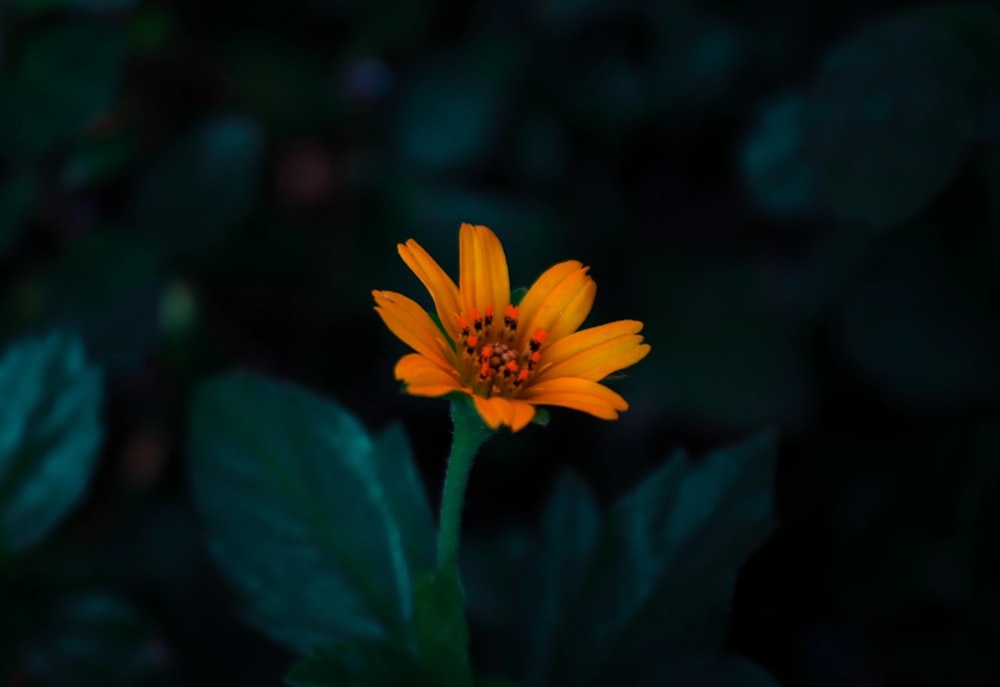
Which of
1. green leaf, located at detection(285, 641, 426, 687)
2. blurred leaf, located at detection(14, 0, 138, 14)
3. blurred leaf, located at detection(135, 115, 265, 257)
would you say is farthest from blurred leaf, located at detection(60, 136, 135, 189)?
green leaf, located at detection(285, 641, 426, 687)

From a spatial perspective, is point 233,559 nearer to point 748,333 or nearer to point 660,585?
point 660,585

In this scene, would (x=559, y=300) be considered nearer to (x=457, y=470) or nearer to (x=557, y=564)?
(x=457, y=470)

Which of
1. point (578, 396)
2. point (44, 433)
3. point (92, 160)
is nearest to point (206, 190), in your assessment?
point (92, 160)

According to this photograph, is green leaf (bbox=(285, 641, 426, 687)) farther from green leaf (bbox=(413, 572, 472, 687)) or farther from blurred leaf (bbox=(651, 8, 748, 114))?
blurred leaf (bbox=(651, 8, 748, 114))

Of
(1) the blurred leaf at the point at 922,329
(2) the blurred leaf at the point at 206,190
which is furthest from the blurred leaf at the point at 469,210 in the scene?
(1) the blurred leaf at the point at 922,329

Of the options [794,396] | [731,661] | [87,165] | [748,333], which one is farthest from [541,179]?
[731,661]

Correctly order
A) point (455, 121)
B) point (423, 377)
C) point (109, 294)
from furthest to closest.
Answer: point (455, 121) → point (109, 294) → point (423, 377)
